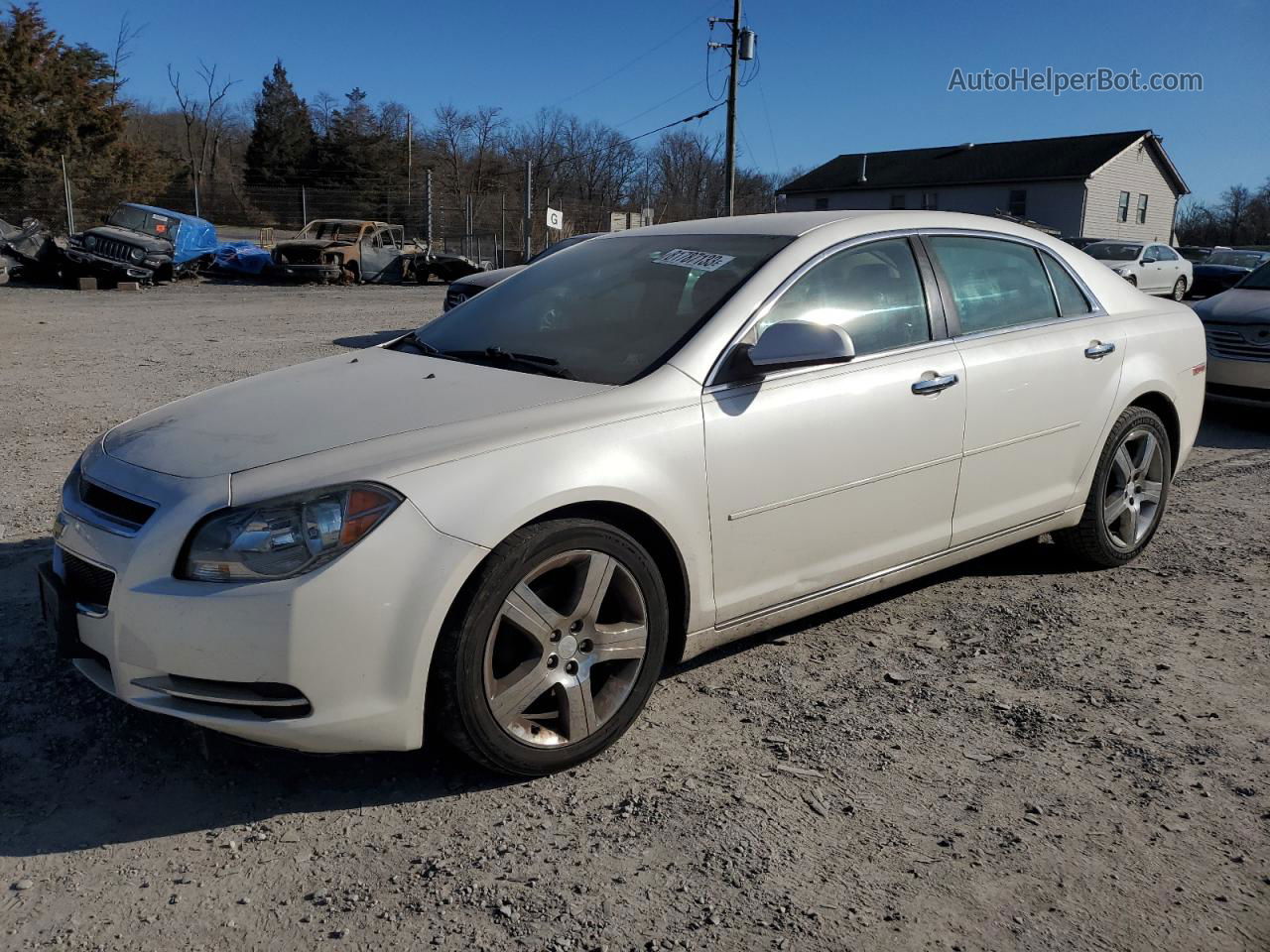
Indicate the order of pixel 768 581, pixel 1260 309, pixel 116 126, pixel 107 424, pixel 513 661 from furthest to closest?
pixel 116 126, pixel 1260 309, pixel 107 424, pixel 768 581, pixel 513 661

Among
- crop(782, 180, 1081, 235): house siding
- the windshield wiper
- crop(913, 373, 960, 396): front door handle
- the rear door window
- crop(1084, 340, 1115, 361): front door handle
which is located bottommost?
crop(913, 373, 960, 396): front door handle

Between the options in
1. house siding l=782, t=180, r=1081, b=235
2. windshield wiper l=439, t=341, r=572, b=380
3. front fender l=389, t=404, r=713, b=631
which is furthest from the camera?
house siding l=782, t=180, r=1081, b=235

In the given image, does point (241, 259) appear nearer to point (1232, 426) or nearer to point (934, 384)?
point (1232, 426)

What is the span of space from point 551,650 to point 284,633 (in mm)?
739

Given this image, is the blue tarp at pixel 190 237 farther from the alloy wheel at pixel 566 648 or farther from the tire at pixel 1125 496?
the alloy wheel at pixel 566 648

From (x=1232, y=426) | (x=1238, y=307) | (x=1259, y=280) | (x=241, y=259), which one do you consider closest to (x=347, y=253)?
(x=241, y=259)

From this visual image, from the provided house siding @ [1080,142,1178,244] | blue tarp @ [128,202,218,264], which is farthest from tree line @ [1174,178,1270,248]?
blue tarp @ [128,202,218,264]

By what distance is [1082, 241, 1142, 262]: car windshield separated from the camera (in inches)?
1032

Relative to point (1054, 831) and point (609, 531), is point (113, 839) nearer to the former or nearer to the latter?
point (609, 531)

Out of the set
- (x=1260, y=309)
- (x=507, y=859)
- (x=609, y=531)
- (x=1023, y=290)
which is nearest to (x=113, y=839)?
(x=507, y=859)

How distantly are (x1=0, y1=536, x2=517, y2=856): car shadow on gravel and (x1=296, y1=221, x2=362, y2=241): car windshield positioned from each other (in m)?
24.3

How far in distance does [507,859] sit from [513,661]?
0.54 metres

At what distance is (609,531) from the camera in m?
2.99

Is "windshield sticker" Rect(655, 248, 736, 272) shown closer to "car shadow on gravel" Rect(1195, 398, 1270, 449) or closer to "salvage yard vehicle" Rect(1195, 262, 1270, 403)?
"car shadow on gravel" Rect(1195, 398, 1270, 449)
